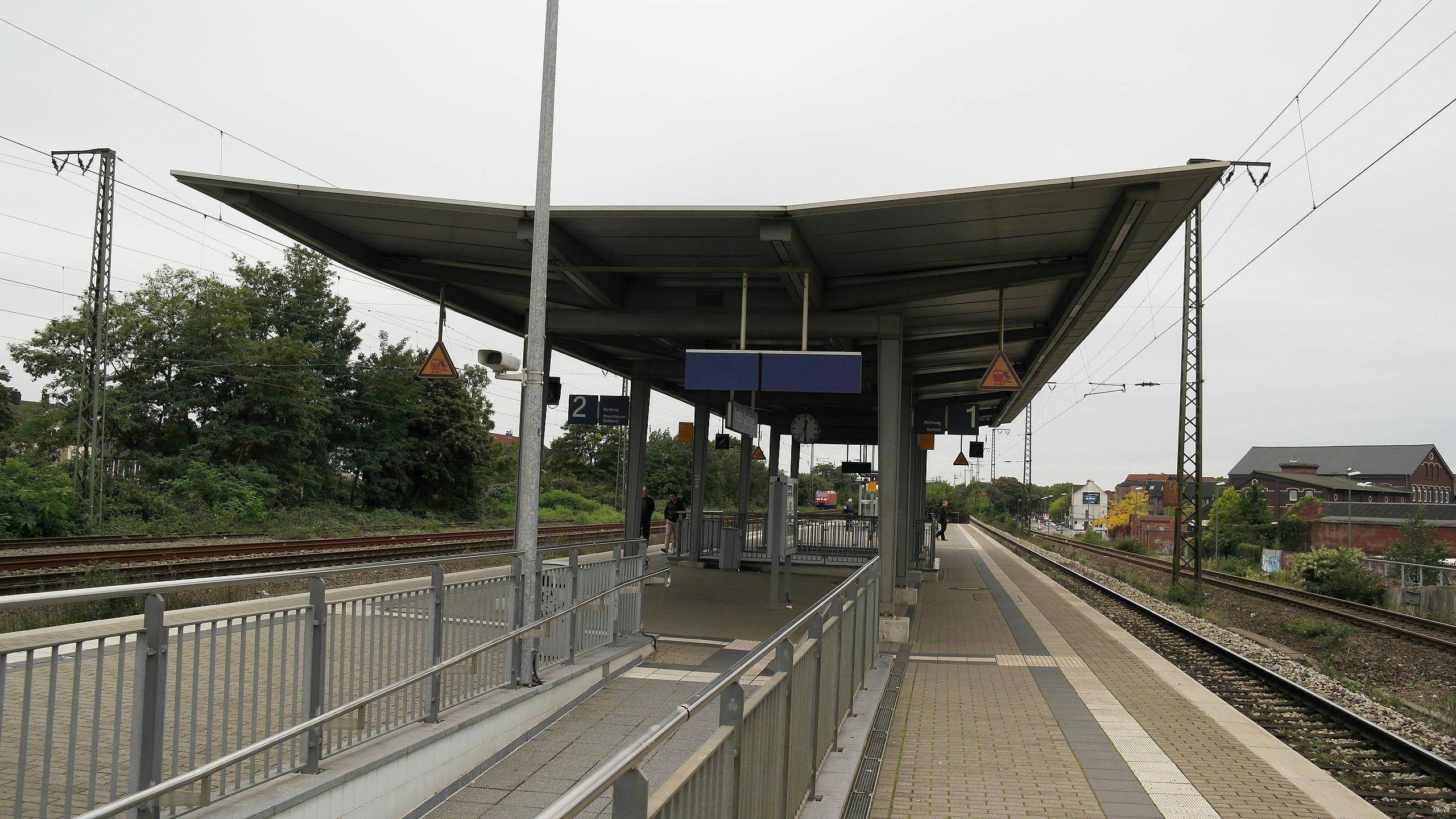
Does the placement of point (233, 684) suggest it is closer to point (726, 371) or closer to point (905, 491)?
point (726, 371)

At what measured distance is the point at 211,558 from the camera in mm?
16812

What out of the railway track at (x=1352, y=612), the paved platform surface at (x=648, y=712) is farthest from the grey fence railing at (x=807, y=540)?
the railway track at (x=1352, y=612)

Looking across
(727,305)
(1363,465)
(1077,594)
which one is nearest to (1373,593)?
(1077,594)

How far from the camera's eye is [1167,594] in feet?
73.1

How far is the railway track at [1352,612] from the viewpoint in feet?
52.1

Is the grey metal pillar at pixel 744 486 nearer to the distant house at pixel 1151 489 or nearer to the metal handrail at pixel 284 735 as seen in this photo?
the metal handrail at pixel 284 735

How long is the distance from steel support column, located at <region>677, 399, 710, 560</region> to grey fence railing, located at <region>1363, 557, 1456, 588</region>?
1506cm

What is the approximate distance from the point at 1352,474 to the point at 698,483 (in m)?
82.7

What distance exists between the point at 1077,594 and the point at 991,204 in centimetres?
1438

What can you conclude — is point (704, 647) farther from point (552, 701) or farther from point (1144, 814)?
point (1144, 814)

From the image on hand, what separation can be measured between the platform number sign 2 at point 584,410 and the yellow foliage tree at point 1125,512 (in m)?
69.7

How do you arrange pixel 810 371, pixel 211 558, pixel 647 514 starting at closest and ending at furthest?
pixel 810 371 < pixel 211 558 < pixel 647 514

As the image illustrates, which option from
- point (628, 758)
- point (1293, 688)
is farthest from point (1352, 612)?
point (628, 758)

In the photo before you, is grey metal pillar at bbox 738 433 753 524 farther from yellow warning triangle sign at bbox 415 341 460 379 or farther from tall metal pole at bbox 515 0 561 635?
tall metal pole at bbox 515 0 561 635
